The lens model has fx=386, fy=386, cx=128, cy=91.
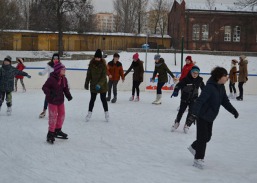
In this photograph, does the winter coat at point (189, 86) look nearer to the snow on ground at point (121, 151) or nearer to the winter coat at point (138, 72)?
the snow on ground at point (121, 151)

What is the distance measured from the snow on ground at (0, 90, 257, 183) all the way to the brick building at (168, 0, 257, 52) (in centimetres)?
2970

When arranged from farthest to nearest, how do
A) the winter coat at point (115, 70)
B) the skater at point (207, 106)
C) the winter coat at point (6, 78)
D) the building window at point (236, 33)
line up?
the building window at point (236, 33) → the winter coat at point (115, 70) → the winter coat at point (6, 78) → the skater at point (207, 106)

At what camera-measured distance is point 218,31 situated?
39.4 m

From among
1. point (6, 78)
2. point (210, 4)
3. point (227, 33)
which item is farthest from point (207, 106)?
point (210, 4)

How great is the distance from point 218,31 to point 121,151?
1385 inches

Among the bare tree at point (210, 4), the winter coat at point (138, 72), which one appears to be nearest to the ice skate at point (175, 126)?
the winter coat at point (138, 72)

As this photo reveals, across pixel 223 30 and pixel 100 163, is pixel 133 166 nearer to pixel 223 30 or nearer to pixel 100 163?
pixel 100 163

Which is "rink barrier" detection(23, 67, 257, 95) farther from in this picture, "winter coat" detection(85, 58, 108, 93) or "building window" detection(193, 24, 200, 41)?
"building window" detection(193, 24, 200, 41)

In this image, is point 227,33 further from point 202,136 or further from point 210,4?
point 202,136

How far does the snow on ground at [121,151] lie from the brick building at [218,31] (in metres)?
29.7

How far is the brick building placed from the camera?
39031mm

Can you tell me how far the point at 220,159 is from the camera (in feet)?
19.5

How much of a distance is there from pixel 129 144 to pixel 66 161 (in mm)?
1488

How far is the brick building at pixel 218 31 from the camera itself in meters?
39.0
